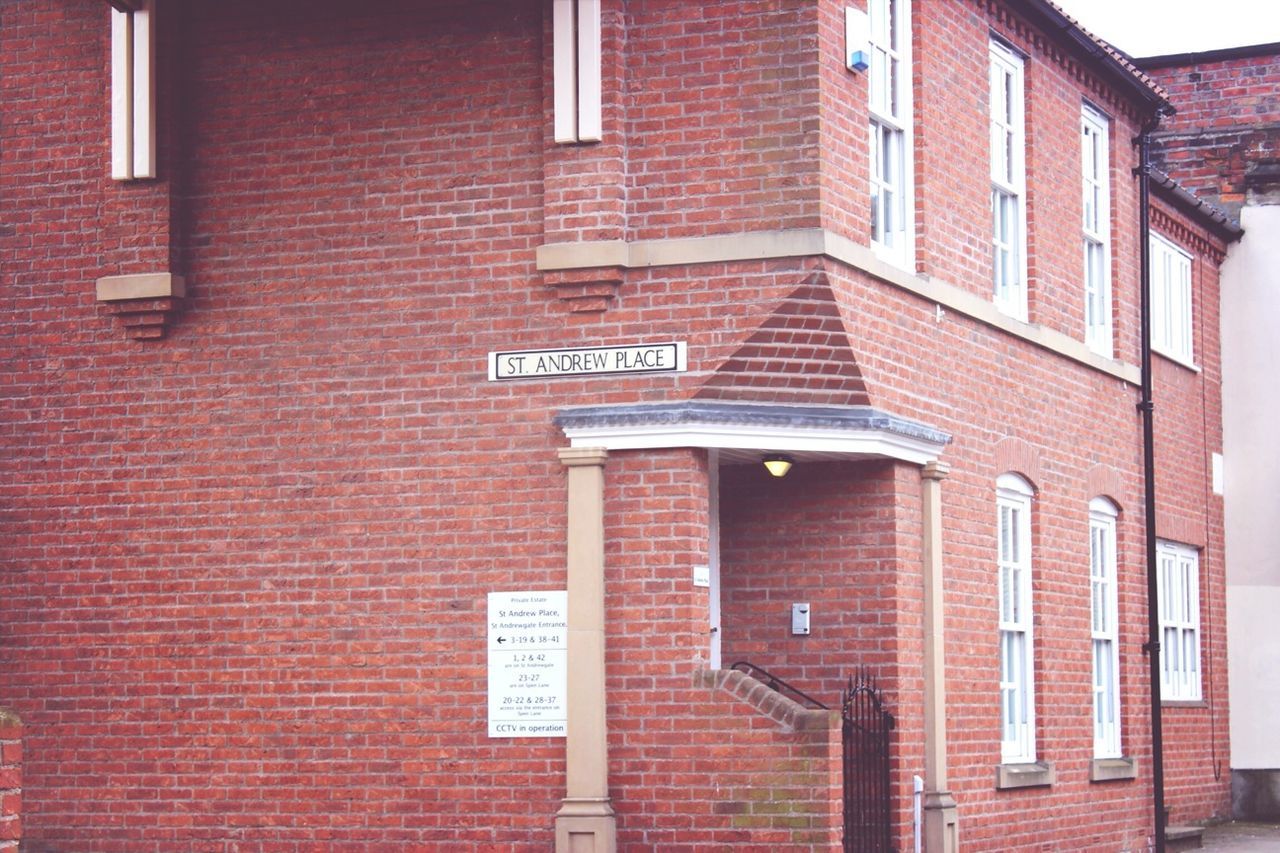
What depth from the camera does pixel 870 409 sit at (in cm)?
1425

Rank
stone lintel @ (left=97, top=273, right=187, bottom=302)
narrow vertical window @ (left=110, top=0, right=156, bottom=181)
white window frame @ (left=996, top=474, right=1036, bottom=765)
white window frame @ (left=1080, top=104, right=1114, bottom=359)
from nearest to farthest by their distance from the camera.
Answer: stone lintel @ (left=97, top=273, right=187, bottom=302)
narrow vertical window @ (left=110, top=0, right=156, bottom=181)
white window frame @ (left=996, top=474, right=1036, bottom=765)
white window frame @ (left=1080, top=104, right=1114, bottom=359)

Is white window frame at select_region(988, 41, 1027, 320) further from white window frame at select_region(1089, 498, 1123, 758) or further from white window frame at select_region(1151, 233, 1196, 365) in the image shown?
white window frame at select_region(1151, 233, 1196, 365)

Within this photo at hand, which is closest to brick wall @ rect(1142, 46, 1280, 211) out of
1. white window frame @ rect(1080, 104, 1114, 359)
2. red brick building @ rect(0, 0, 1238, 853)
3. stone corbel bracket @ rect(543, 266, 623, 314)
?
white window frame @ rect(1080, 104, 1114, 359)

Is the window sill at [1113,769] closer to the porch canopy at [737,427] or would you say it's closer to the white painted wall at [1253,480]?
the white painted wall at [1253,480]

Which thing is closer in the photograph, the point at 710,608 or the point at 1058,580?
the point at 710,608

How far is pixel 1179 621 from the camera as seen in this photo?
22.8 metres

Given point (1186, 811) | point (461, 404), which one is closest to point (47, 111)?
point (461, 404)

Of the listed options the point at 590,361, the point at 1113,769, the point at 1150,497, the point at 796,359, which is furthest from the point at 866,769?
the point at 1150,497

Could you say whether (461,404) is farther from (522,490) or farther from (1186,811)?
(1186,811)

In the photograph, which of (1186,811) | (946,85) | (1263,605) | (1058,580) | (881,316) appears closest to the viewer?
(881,316)

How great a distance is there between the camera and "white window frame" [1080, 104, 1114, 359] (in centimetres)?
1997

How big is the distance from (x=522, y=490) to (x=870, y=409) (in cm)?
242

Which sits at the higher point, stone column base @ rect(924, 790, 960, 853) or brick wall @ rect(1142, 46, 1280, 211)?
brick wall @ rect(1142, 46, 1280, 211)

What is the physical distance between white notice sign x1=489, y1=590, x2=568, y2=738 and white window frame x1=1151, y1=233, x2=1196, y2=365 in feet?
33.3
